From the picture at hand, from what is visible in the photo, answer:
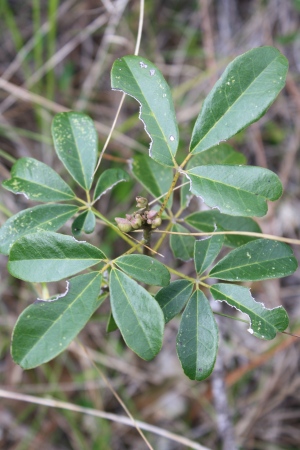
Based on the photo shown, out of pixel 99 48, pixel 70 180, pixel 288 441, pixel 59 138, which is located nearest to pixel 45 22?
pixel 99 48

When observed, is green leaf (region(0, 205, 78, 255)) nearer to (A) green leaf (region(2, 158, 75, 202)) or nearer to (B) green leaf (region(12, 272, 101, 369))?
(A) green leaf (region(2, 158, 75, 202))

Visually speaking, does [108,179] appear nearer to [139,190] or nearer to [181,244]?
[181,244]

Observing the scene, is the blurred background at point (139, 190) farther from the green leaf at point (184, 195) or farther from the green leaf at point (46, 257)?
the green leaf at point (46, 257)

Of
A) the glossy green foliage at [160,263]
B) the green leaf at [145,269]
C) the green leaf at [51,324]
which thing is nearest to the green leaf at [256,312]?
the glossy green foliage at [160,263]

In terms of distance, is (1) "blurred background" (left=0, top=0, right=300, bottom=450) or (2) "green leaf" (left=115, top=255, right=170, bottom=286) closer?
(2) "green leaf" (left=115, top=255, right=170, bottom=286)

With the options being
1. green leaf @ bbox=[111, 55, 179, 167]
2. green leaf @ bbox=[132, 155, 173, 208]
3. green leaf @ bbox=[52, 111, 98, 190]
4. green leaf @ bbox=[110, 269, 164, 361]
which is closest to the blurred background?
green leaf @ bbox=[132, 155, 173, 208]
